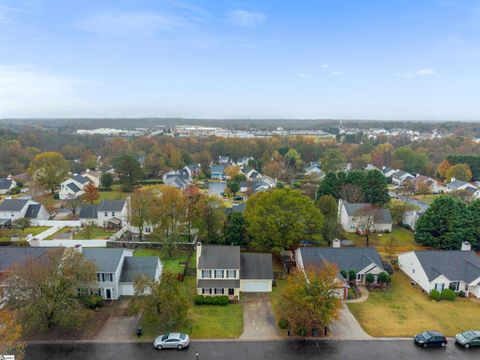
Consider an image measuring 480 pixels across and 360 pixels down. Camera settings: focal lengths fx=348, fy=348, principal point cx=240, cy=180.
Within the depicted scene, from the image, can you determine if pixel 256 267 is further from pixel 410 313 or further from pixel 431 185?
pixel 431 185

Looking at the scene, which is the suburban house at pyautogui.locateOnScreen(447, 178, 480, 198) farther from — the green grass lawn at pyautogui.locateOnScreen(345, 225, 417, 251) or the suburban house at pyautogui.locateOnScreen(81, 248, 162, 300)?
the suburban house at pyautogui.locateOnScreen(81, 248, 162, 300)

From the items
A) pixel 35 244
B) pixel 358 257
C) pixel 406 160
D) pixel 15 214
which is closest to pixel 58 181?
pixel 15 214

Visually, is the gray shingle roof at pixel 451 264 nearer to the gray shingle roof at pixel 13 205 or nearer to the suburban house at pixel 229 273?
the suburban house at pixel 229 273

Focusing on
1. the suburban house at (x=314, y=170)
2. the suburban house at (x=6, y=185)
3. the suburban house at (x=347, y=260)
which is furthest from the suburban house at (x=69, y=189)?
the suburban house at (x=314, y=170)

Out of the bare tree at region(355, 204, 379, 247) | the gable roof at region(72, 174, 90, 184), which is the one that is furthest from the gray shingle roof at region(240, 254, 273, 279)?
the gable roof at region(72, 174, 90, 184)

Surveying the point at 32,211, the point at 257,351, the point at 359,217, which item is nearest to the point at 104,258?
the point at 257,351

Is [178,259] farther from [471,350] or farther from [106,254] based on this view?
[471,350]
